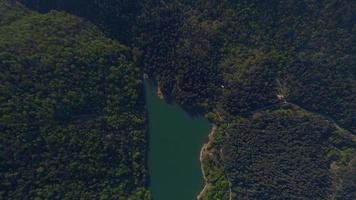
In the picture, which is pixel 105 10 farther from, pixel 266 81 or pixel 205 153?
pixel 266 81

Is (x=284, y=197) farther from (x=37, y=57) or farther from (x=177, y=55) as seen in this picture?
(x=37, y=57)

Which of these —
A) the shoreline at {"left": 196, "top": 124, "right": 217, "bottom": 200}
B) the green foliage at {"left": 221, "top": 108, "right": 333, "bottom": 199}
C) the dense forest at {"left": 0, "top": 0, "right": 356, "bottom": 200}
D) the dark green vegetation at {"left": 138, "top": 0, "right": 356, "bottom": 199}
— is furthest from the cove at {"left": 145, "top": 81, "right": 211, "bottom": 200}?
the green foliage at {"left": 221, "top": 108, "right": 333, "bottom": 199}

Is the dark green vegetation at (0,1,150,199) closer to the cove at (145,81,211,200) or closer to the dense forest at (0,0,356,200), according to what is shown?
the dense forest at (0,0,356,200)

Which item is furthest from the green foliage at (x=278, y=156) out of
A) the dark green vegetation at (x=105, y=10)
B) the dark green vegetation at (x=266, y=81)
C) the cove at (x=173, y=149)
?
the dark green vegetation at (x=105, y=10)

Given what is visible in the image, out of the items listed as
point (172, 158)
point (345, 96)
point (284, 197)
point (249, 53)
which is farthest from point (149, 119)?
point (345, 96)

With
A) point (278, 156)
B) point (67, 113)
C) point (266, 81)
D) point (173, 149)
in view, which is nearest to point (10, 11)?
point (67, 113)

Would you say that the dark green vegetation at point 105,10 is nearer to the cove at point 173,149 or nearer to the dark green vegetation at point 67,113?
the dark green vegetation at point 67,113
